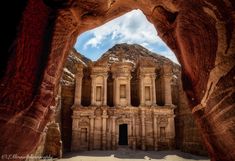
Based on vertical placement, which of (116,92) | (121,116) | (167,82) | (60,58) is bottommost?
(60,58)

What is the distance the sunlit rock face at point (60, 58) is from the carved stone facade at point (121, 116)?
62.3 ft

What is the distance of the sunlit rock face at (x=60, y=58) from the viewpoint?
3268 mm

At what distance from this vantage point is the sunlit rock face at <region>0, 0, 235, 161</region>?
3.27 m

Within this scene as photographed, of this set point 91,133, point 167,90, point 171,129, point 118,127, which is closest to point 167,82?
point 167,90

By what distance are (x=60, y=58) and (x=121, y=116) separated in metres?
19.6

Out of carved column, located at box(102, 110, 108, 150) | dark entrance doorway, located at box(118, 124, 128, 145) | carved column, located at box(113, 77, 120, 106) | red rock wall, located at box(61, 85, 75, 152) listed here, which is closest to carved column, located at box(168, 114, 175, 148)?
dark entrance doorway, located at box(118, 124, 128, 145)

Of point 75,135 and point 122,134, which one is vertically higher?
point 122,134

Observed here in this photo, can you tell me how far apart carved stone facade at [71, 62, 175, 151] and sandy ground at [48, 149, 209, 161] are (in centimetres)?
146

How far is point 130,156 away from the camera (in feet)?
64.2

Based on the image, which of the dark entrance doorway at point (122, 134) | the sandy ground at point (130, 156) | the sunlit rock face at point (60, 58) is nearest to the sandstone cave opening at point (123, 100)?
the dark entrance doorway at point (122, 134)

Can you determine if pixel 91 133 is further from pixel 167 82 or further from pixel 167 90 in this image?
pixel 167 82

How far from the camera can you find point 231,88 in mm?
3105

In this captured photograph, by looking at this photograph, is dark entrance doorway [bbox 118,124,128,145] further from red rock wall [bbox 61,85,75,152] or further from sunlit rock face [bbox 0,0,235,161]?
sunlit rock face [bbox 0,0,235,161]

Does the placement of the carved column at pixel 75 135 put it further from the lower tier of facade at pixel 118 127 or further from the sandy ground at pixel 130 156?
the sandy ground at pixel 130 156
